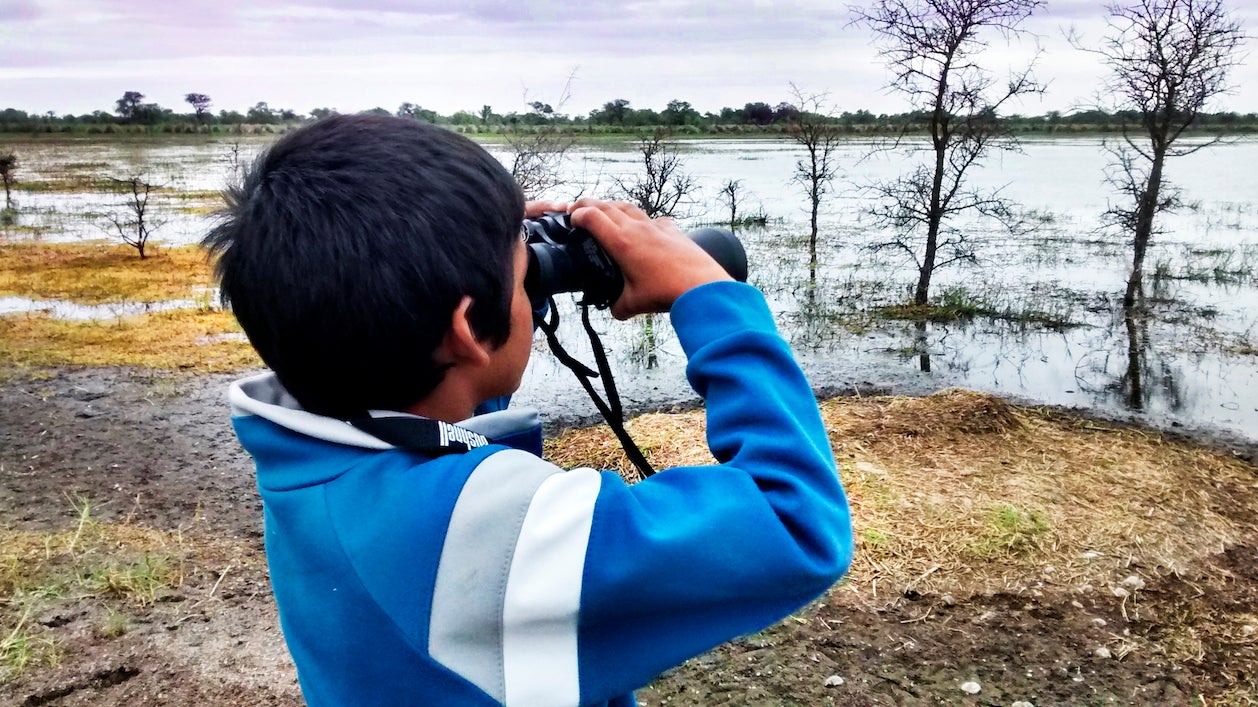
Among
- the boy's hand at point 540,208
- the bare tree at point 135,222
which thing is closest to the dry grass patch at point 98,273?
the bare tree at point 135,222

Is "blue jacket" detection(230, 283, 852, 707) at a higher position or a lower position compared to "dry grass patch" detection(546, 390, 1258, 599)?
higher

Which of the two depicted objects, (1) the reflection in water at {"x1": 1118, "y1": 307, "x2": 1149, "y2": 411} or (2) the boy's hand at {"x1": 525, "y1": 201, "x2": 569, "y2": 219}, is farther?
(1) the reflection in water at {"x1": 1118, "y1": 307, "x2": 1149, "y2": 411}

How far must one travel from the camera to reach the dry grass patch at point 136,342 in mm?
7562

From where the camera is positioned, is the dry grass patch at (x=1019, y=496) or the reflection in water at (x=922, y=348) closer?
the dry grass patch at (x=1019, y=496)

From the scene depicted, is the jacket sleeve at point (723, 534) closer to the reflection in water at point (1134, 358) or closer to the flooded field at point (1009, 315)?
the flooded field at point (1009, 315)

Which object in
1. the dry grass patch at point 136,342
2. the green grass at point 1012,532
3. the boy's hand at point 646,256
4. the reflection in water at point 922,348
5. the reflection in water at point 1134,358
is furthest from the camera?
the reflection in water at point 922,348

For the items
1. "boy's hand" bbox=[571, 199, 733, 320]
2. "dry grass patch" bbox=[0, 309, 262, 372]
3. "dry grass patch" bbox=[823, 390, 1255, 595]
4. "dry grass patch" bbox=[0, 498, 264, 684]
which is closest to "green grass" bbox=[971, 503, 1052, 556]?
"dry grass patch" bbox=[823, 390, 1255, 595]

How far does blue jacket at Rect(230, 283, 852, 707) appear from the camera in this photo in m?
0.83

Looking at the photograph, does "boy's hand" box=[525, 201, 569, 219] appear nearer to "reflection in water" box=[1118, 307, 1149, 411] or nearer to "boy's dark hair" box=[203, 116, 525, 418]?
"boy's dark hair" box=[203, 116, 525, 418]

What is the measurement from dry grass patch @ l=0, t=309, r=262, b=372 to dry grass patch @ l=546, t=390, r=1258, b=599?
153 inches

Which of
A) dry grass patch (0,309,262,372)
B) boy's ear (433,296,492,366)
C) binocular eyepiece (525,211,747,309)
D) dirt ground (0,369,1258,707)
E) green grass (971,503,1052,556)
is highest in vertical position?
binocular eyepiece (525,211,747,309)

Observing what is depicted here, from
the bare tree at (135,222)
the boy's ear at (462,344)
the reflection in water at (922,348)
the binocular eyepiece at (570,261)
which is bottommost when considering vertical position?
the reflection in water at (922,348)

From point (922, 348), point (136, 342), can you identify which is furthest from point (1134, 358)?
point (136, 342)

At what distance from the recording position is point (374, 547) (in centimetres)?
85
